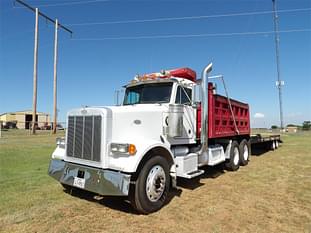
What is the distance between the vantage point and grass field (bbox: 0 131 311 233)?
337cm

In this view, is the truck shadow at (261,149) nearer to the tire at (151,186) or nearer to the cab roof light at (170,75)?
the cab roof light at (170,75)

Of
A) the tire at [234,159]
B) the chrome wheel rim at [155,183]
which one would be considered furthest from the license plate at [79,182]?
the tire at [234,159]

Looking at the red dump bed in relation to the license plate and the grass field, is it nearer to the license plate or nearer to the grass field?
the grass field

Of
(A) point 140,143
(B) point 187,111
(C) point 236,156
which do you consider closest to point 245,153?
(C) point 236,156

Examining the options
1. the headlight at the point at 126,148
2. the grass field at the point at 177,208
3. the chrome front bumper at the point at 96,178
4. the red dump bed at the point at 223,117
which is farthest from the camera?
the red dump bed at the point at 223,117

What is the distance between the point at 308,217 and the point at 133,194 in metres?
2.79

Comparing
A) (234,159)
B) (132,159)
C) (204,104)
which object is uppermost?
(204,104)

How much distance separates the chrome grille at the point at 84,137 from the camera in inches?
158

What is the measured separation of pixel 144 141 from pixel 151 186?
2.46 feet

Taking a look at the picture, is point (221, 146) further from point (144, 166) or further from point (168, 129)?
point (144, 166)

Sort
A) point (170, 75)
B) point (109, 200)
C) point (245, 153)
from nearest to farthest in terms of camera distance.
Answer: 1. point (109, 200)
2. point (170, 75)
3. point (245, 153)

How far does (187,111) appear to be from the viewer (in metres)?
5.41

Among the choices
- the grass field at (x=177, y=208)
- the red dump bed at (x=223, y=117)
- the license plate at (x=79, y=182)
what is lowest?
the grass field at (x=177, y=208)

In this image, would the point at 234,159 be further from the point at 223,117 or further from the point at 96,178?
the point at 96,178
